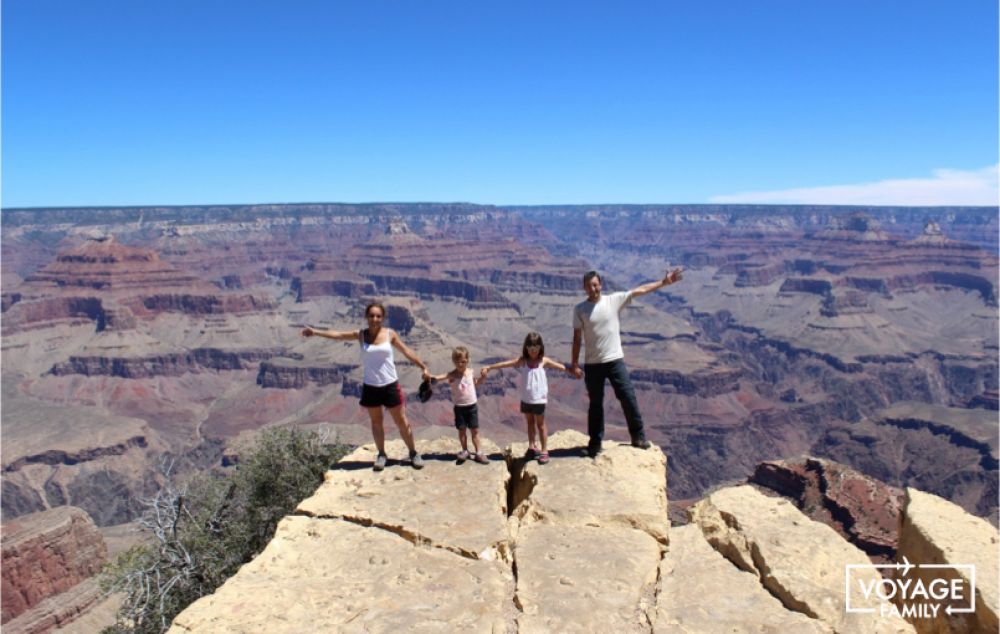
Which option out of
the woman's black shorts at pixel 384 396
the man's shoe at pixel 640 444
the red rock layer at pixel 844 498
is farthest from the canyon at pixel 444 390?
the woman's black shorts at pixel 384 396

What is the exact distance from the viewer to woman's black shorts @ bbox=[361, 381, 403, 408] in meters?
10.2

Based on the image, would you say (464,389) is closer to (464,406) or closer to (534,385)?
(464,406)

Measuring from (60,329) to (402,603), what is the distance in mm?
165234

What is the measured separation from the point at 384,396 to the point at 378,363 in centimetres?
54

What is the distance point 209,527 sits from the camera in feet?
45.8

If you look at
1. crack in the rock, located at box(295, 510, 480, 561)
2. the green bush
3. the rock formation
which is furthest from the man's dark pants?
the rock formation

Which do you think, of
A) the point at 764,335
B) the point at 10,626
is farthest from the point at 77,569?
the point at 764,335

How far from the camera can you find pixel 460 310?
182 m

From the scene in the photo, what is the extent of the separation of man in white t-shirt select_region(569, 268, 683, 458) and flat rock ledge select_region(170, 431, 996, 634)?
73 centimetres

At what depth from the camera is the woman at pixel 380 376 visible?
10.0m

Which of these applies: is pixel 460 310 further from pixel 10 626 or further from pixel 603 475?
pixel 603 475

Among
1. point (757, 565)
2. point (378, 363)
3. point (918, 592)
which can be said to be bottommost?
point (918, 592)

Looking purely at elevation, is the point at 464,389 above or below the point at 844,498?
above

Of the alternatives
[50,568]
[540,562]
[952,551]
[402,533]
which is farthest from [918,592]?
[50,568]
